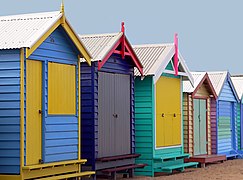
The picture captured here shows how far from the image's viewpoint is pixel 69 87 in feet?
48.2

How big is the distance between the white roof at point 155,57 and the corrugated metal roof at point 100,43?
2073mm

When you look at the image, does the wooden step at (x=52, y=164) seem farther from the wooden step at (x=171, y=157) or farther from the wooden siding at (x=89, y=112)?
the wooden step at (x=171, y=157)

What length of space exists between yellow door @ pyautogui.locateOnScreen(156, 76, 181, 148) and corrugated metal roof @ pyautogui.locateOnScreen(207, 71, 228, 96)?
4911 mm

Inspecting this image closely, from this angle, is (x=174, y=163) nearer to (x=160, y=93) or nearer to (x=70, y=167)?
(x=160, y=93)

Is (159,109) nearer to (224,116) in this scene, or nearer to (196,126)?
(196,126)

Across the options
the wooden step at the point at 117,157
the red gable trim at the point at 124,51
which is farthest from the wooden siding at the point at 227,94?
the wooden step at the point at 117,157

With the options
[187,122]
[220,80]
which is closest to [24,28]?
[187,122]

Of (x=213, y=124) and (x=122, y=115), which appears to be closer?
(x=122, y=115)

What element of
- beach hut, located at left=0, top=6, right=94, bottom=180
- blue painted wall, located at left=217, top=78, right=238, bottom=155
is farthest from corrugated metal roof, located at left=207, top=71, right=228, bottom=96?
beach hut, located at left=0, top=6, right=94, bottom=180

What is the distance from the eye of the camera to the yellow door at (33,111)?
13086mm

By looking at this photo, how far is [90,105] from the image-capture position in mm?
16016

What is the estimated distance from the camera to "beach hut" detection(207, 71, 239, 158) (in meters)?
25.2

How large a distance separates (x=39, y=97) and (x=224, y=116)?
1433 centimetres

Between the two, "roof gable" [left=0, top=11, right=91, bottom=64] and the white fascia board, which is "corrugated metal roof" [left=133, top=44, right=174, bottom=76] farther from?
"roof gable" [left=0, top=11, right=91, bottom=64]
